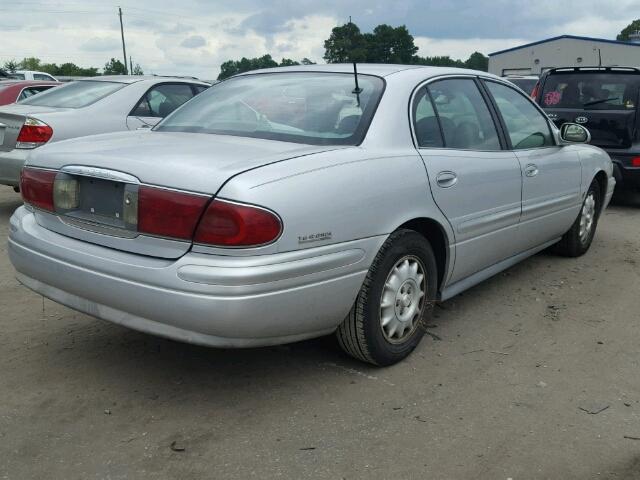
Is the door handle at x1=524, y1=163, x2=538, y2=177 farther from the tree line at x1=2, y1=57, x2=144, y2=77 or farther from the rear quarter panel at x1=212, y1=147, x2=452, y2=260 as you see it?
the tree line at x1=2, y1=57, x2=144, y2=77

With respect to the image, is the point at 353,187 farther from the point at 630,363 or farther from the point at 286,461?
the point at 630,363

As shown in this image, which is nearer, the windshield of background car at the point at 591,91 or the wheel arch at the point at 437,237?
the wheel arch at the point at 437,237

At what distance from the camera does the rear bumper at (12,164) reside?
21.4 feet

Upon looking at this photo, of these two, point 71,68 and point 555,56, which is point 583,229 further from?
point 71,68

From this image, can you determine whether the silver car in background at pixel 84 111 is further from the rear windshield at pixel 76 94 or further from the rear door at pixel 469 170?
the rear door at pixel 469 170

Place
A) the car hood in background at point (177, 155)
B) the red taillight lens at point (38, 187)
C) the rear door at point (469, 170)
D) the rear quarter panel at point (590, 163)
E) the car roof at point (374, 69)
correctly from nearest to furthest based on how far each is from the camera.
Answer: the car hood in background at point (177, 155) → the red taillight lens at point (38, 187) → the rear door at point (469, 170) → the car roof at point (374, 69) → the rear quarter panel at point (590, 163)

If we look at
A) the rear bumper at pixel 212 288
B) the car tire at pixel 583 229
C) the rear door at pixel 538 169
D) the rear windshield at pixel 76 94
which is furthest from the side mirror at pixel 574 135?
the rear windshield at pixel 76 94

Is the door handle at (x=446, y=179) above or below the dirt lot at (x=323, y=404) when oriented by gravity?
above

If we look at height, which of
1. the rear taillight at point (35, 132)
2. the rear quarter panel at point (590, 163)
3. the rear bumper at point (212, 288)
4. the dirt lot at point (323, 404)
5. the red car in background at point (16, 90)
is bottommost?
the dirt lot at point (323, 404)

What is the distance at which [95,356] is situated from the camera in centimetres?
348

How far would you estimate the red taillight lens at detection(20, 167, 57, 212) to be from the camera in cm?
309

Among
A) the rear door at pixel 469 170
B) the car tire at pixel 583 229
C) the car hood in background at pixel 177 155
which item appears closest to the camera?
the car hood in background at pixel 177 155

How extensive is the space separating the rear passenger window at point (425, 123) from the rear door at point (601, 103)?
510 centimetres

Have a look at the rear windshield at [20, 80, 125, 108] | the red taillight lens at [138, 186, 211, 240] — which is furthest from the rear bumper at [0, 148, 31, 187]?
the red taillight lens at [138, 186, 211, 240]
